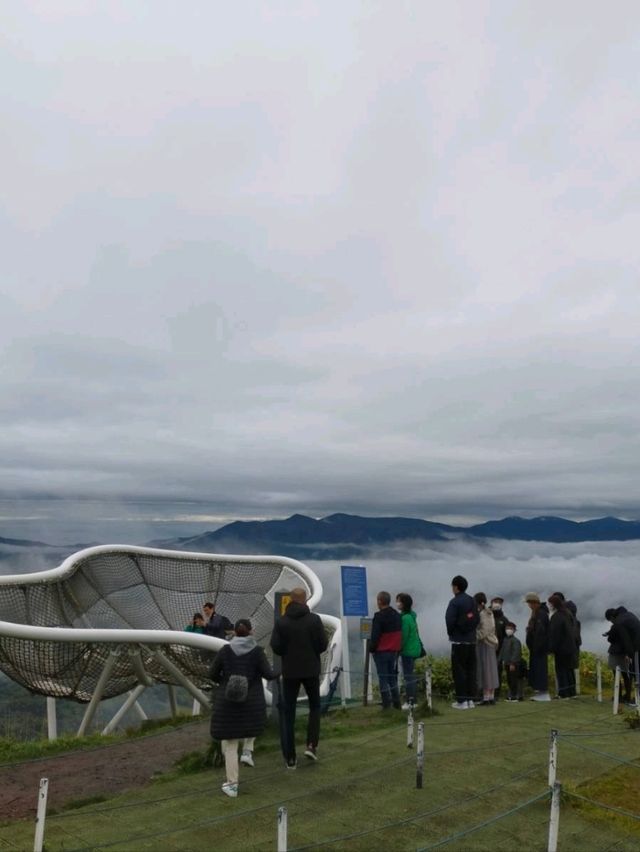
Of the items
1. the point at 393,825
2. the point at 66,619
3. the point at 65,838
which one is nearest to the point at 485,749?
the point at 393,825

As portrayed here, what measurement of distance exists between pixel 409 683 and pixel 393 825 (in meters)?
4.37

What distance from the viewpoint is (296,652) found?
748cm

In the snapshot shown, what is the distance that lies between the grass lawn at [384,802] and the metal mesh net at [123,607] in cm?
199

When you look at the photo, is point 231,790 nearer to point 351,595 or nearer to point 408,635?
point 408,635

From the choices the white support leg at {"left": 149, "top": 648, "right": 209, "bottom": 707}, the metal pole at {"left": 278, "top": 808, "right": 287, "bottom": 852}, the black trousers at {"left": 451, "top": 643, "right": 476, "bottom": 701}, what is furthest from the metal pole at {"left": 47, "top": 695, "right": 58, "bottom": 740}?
the metal pole at {"left": 278, "top": 808, "right": 287, "bottom": 852}

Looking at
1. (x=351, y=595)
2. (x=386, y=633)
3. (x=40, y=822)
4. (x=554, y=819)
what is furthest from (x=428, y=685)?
(x=40, y=822)

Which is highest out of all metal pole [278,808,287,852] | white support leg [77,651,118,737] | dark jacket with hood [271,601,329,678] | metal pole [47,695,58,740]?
dark jacket with hood [271,601,329,678]

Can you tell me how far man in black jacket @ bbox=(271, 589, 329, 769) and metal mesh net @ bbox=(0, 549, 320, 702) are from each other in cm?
265

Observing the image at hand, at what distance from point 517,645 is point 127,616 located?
32.5ft

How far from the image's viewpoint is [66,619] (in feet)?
52.3

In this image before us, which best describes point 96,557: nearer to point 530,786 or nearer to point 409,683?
point 409,683

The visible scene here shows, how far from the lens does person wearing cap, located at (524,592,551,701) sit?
38.9ft

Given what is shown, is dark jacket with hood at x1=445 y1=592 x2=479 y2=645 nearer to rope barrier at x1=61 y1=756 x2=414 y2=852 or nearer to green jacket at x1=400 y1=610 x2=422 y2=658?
green jacket at x1=400 y1=610 x2=422 y2=658

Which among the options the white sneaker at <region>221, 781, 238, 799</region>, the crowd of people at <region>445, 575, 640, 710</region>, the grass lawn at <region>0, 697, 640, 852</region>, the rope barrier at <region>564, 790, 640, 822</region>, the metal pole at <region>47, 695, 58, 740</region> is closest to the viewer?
the grass lawn at <region>0, 697, 640, 852</region>
